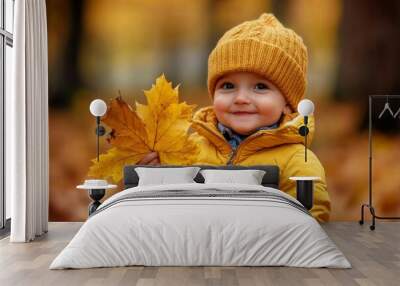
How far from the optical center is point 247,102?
266 inches

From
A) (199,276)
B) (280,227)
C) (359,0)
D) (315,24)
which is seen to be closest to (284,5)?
(315,24)

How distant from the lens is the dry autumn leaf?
6.96 meters

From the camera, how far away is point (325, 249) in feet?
14.0

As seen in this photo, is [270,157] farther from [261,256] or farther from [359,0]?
[261,256]

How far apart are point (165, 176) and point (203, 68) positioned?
151 cm

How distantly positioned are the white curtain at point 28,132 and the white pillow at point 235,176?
173cm

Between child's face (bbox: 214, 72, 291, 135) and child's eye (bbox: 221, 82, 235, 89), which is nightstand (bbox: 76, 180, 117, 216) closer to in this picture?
child's face (bbox: 214, 72, 291, 135)

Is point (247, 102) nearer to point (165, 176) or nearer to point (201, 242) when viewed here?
point (165, 176)

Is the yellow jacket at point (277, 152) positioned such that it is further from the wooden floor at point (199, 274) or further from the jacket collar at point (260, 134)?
the wooden floor at point (199, 274)

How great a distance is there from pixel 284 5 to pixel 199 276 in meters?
4.07

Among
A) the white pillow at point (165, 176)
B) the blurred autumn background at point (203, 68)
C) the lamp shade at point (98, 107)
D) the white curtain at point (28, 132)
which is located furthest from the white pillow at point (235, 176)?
the white curtain at point (28, 132)

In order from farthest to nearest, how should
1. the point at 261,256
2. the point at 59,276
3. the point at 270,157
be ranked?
1. the point at 270,157
2. the point at 261,256
3. the point at 59,276

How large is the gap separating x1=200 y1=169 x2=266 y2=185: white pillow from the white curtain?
5.68 ft

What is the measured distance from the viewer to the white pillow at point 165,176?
20.6ft
